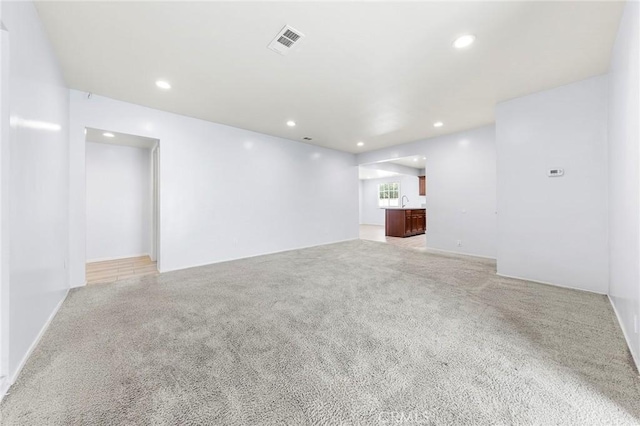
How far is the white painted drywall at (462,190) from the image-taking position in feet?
16.4

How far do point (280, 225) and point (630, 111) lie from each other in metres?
5.26

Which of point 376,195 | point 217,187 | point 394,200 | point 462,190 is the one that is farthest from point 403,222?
point 217,187

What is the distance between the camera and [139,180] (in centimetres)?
538

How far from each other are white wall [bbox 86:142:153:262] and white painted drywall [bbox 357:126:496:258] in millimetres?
→ 6465

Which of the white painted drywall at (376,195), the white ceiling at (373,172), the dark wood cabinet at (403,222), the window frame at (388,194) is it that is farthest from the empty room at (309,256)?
the window frame at (388,194)

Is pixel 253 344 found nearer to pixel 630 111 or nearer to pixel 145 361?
pixel 145 361

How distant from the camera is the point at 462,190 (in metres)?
5.37

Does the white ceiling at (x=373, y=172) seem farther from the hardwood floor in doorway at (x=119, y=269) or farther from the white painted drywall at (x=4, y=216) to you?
the white painted drywall at (x=4, y=216)

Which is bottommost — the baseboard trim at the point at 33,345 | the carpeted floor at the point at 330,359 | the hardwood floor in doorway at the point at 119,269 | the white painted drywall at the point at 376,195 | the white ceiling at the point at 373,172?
the carpeted floor at the point at 330,359

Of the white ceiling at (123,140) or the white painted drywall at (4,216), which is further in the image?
the white ceiling at (123,140)

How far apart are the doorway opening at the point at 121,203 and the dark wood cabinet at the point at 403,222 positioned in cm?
672

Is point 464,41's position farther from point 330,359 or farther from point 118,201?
point 118,201

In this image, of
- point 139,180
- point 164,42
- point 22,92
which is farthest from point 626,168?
point 139,180

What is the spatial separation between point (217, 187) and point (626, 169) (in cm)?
528
